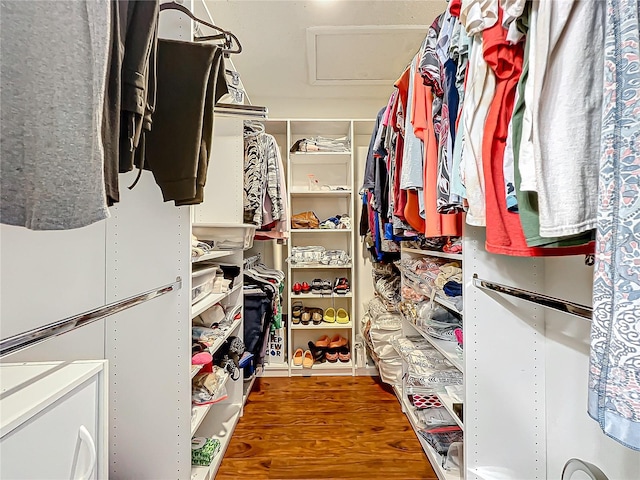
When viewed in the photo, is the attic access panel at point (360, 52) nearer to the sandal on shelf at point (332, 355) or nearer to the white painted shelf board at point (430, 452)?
the sandal on shelf at point (332, 355)

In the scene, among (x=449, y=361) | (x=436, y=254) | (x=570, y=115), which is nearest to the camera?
(x=570, y=115)

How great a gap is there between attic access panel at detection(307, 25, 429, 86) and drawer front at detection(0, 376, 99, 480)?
6.55 feet

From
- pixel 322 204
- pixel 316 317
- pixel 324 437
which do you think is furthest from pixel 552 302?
pixel 322 204

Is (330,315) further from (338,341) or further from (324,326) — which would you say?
(338,341)

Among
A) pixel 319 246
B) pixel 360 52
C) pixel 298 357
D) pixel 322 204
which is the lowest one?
pixel 298 357

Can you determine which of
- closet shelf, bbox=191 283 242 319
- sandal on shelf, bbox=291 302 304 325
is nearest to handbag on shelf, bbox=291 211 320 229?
sandal on shelf, bbox=291 302 304 325

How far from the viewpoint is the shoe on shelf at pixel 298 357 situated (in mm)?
2490

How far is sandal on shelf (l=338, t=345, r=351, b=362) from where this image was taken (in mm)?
2502

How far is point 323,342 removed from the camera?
103 inches

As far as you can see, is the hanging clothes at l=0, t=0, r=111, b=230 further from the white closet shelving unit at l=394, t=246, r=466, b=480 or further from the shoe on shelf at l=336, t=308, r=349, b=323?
the shoe on shelf at l=336, t=308, r=349, b=323

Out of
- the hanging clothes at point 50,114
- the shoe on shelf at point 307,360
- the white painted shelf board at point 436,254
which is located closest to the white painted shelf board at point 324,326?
the shoe on shelf at point 307,360

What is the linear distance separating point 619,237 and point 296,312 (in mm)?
2274

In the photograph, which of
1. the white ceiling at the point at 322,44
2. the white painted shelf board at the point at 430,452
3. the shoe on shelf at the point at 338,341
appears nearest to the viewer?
the white painted shelf board at the point at 430,452

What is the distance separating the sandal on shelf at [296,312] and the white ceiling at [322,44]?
1665mm
